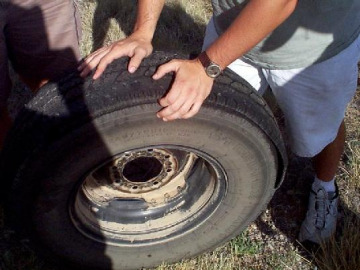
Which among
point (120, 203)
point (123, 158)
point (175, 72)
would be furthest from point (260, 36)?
point (120, 203)

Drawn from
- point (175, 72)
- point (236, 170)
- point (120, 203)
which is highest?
point (175, 72)

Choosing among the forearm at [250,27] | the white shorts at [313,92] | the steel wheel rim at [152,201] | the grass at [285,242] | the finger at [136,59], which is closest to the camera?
the forearm at [250,27]

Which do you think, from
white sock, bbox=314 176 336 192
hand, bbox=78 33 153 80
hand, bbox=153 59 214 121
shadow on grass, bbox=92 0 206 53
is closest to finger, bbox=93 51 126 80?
hand, bbox=78 33 153 80

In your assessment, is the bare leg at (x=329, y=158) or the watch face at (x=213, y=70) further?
the bare leg at (x=329, y=158)

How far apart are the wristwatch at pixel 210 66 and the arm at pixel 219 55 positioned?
13 millimetres

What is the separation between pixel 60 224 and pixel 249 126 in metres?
0.89

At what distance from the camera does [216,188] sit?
2639mm

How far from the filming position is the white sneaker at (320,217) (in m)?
2.92

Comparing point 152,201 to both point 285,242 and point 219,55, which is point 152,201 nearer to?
point 285,242

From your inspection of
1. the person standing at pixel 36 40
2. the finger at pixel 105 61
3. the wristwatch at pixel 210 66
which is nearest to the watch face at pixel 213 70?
the wristwatch at pixel 210 66

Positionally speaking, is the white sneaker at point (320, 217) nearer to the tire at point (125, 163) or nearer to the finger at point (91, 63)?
the tire at point (125, 163)

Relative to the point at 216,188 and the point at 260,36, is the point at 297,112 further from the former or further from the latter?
the point at 260,36

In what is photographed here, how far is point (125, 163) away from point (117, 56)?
0.50 meters

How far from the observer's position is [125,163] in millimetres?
2551
